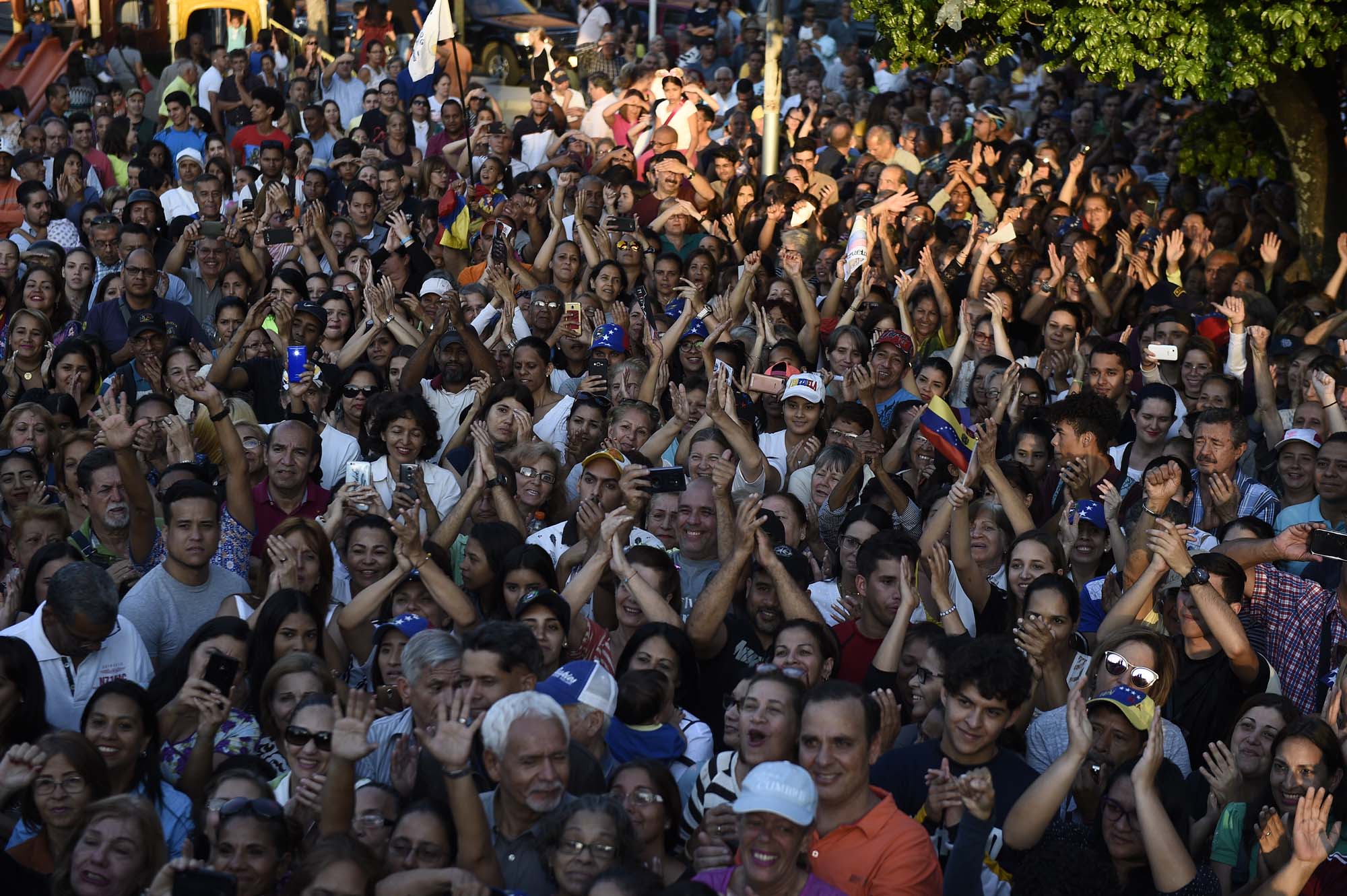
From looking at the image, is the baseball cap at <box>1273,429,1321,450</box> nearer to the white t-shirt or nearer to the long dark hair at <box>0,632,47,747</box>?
the white t-shirt

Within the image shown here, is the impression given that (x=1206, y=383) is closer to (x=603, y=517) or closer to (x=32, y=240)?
(x=603, y=517)

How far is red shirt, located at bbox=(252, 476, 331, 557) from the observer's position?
782 cm

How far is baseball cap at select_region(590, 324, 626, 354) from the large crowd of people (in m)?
0.03

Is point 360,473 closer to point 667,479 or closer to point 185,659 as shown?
point 667,479

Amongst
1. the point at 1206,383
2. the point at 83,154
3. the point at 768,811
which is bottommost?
the point at 83,154

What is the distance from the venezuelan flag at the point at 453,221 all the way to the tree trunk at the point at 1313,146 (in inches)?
237

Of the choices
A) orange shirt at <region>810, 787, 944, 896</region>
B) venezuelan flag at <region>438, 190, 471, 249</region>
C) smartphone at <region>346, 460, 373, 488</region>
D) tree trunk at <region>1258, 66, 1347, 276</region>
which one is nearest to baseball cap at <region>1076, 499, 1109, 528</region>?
orange shirt at <region>810, 787, 944, 896</region>

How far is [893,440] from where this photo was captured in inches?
371

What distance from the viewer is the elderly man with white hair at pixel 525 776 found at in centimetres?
496

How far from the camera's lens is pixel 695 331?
10.8 m

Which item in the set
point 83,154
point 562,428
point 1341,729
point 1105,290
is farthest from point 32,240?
point 1341,729

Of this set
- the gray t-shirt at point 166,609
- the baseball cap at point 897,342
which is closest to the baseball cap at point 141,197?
the baseball cap at point 897,342

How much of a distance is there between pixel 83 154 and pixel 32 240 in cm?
258

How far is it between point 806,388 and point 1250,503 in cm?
232
